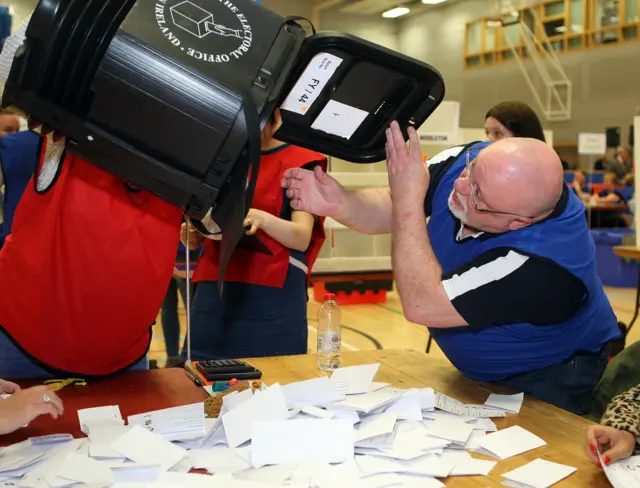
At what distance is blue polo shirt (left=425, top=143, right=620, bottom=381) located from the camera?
5.01 feet

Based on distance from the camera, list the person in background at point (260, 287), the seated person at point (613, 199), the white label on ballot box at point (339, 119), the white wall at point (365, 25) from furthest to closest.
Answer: the white wall at point (365, 25)
the seated person at point (613, 199)
the person in background at point (260, 287)
the white label on ballot box at point (339, 119)

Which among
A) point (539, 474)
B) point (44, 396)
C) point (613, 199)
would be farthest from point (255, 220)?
point (613, 199)

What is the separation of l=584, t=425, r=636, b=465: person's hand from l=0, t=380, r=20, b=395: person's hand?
1065 millimetres

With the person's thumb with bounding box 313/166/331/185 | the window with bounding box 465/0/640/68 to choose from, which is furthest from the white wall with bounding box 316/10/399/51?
the person's thumb with bounding box 313/166/331/185

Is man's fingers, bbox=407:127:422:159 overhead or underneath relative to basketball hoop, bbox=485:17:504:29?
underneath

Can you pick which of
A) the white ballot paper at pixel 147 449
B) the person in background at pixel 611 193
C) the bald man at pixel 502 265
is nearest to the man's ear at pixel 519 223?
the bald man at pixel 502 265

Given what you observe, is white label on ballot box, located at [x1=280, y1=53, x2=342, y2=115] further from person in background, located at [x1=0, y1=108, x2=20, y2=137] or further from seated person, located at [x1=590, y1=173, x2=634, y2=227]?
seated person, located at [x1=590, y1=173, x2=634, y2=227]

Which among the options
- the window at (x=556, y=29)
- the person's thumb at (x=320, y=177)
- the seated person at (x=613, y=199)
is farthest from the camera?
the window at (x=556, y=29)

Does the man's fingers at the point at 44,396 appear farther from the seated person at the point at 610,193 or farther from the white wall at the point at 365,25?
the white wall at the point at 365,25

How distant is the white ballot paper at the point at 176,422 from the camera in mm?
1306

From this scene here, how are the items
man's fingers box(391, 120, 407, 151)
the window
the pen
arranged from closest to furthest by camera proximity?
man's fingers box(391, 120, 407, 151) → the pen → the window

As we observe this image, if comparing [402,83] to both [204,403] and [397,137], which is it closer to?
[397,137]

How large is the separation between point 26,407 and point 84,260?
0.91 feet

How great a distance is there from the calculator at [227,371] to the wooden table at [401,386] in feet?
0.12
